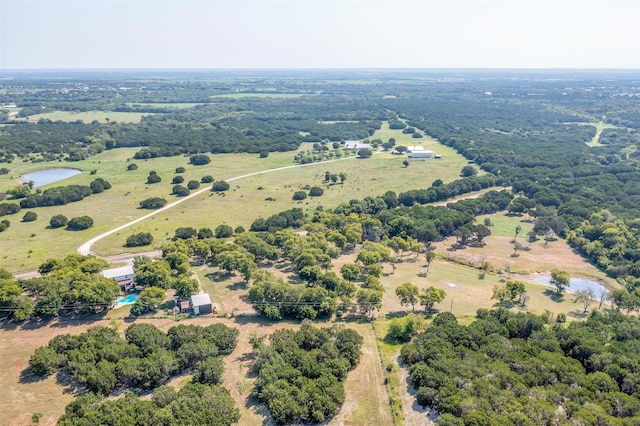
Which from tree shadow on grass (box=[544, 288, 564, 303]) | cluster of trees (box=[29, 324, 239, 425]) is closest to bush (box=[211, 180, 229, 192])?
cluster of trees (box=[29, 324, 239, 425])

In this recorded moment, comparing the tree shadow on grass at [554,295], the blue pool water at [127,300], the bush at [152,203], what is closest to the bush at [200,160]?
the bush at [152,203]

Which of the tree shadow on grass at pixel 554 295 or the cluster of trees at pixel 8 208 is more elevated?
the cluster of trees at pixel 8 208

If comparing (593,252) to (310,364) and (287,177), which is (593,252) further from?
(287,177)

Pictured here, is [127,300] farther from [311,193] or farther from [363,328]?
[311,193]

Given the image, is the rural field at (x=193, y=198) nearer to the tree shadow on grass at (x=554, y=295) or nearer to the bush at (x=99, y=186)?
the bush at (x=99, y=186)

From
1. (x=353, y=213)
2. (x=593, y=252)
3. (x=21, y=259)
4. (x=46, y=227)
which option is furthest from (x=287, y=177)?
(x=593, y=252)
